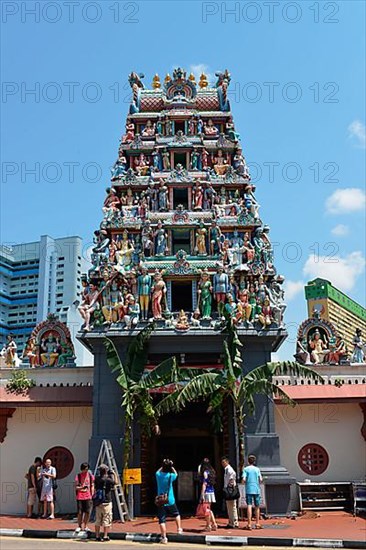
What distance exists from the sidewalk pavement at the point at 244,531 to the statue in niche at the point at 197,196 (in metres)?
10.5

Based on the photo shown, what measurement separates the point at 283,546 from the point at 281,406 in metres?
7.28

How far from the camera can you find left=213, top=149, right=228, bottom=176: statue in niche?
21953mm

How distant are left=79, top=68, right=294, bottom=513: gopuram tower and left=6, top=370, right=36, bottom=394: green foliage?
8.68 feet

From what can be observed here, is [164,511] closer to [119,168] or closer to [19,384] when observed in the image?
[19,384]

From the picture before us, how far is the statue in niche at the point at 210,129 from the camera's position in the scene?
75.2 ft

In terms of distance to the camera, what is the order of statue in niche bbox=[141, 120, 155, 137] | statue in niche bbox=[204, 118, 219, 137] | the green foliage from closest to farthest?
1. the green foliage
2. statue in niche bbox=[204, 118, 219, 137]
3. statue in niche bbox=[141, 120, 155, 137]

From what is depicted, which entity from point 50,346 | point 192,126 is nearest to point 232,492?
point 50,346

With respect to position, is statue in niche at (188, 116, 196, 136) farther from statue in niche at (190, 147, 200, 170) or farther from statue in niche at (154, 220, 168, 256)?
statue in niche at (154, 220, 168, 256)

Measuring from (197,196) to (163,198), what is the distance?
1.24 m

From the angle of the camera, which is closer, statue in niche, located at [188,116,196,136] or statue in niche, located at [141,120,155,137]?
statue in niche, located at [188,116,196,136]

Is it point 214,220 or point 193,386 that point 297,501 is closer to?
point 193,386

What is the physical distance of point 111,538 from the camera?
12.8 meters

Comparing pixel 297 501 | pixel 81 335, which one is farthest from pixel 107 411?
pixel 297 501

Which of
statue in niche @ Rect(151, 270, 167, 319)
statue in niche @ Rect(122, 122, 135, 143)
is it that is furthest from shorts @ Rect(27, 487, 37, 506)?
statue in niche @ Rect(122, 122, 135, 143)
